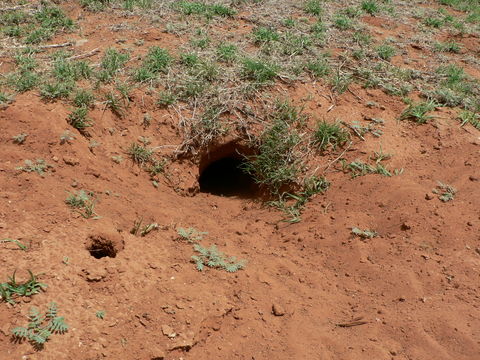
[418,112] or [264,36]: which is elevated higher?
[264,36]

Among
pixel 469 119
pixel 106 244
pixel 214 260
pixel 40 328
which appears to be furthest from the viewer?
pixel 469 119

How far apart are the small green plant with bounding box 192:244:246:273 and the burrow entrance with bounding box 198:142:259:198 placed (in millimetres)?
1394

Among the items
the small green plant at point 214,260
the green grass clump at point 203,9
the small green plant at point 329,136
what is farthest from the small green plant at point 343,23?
the small green plant at point 214,260

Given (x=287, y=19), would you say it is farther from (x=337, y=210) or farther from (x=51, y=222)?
(x=51, y=222)

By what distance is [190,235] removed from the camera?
3520mm

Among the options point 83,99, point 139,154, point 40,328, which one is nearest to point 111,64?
point 83,99

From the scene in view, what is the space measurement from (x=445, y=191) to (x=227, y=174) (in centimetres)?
277

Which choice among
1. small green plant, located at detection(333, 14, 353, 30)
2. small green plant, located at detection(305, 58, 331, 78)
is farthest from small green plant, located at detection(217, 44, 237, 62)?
small green plant, located at detection(333, 14, 353, 30)

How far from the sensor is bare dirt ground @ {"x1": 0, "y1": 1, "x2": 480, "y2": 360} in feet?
8.91

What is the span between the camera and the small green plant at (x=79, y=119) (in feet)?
13.5

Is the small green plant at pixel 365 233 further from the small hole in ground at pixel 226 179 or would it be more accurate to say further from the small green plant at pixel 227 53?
the small green plant at pixel 227 53

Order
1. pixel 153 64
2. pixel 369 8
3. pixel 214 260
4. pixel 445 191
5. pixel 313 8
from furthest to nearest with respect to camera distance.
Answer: pixel 369 8 < pixel 313 8 < pixel 153 64 < pixel 445 191 < pixel 214 260

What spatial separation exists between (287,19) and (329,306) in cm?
438

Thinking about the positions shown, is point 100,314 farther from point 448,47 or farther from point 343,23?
point 448,47
